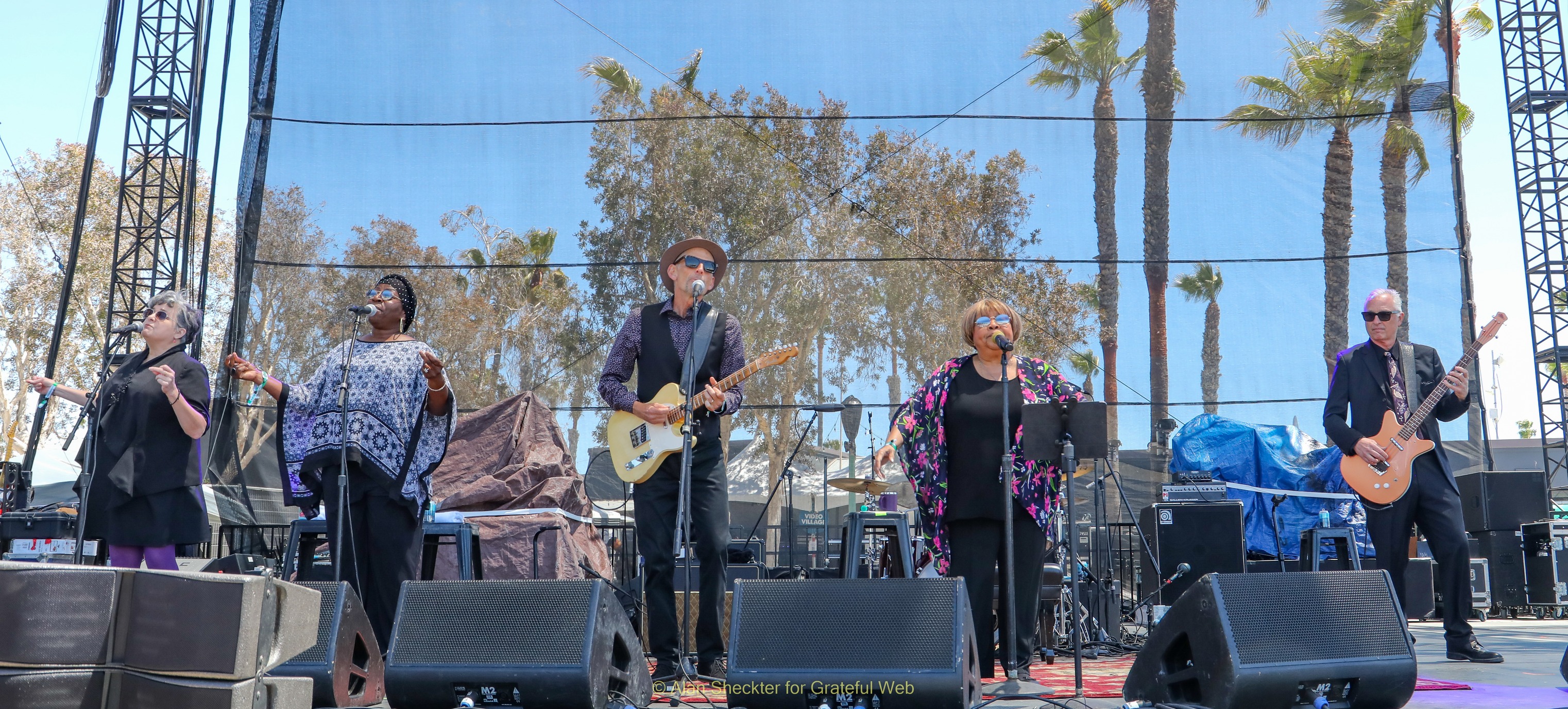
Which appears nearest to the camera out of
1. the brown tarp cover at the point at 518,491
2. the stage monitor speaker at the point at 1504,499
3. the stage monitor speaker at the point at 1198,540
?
the stage monitor speaker at the point at 1198,540

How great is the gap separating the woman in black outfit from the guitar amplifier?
906cm

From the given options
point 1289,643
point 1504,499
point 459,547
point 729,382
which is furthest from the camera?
point 1504,499

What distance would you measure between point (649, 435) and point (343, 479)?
1078 millimetres

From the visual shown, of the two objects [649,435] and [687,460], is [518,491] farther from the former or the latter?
[687,460]

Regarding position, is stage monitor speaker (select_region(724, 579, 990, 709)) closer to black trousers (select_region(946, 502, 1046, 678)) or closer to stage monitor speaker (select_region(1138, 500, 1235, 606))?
black trousers (select_region(946, 502, 1046, 678))

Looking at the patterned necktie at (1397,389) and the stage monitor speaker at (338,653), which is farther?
the patterned necktie at (1397,389)

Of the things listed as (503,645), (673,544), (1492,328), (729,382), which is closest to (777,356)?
(729,382)

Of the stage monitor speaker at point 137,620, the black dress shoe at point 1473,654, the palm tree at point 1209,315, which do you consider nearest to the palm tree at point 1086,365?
the palm tree at point 1209,315

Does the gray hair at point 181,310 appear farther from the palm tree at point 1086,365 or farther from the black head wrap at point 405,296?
the palm tree at point 1086,365

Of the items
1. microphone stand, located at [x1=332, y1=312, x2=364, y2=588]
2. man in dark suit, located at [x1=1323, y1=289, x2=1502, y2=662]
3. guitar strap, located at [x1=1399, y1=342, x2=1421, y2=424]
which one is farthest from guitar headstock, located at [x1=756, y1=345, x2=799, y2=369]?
guitar strap, located at [x1=1399, y1=342, x2=1421, y2=424]

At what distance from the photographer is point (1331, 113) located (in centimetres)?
923

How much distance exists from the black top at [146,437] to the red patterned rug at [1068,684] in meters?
1.81

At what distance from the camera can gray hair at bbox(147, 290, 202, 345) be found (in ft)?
13.4

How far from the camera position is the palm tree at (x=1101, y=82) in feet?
29.8
